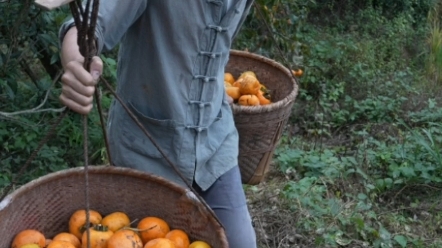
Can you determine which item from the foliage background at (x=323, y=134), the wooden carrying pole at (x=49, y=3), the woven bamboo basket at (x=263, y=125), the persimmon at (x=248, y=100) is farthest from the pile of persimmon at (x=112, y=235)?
the persimmon at (x=248, y=100)

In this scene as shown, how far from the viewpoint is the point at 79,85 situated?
1323 mm

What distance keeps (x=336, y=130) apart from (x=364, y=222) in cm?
157

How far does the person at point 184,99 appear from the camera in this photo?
1.71m

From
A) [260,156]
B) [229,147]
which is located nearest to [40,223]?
[229,147]

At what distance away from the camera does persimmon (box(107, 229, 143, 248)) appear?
152cm

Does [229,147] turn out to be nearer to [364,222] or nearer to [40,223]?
[40,223]

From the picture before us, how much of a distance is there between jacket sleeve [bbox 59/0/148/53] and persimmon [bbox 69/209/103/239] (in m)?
0.41

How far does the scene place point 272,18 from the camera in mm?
3945

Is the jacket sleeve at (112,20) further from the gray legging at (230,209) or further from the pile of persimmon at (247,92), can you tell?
the pile of persimmon at (247,92)

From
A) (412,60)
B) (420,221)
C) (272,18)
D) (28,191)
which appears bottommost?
(412,60)

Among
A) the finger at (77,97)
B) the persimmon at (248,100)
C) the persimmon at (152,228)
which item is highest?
the finger at (77,97)

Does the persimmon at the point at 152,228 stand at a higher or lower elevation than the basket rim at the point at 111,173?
lower

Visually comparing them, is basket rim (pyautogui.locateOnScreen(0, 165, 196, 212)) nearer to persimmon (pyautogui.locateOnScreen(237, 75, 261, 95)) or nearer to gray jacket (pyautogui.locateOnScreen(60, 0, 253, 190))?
gray jacket (pyautogui.locateOnScreen(60, 0, 253, 190))

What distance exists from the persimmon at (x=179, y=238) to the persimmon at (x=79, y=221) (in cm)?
18
